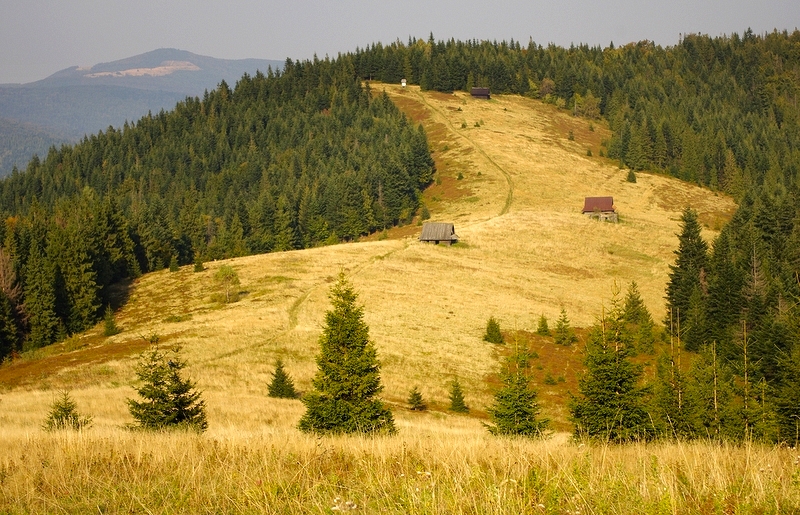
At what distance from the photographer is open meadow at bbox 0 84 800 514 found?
593cm

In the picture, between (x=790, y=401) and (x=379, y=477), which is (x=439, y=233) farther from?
(x=379, y=477)

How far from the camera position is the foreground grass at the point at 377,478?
214 inches

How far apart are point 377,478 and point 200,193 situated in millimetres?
159951

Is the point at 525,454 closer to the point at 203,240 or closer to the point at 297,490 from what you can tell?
the point at 297,490

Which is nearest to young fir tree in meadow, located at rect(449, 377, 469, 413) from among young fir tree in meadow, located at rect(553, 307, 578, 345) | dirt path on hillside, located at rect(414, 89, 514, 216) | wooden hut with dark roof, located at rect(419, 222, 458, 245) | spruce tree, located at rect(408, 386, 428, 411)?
spruce tree, located at rect(408, 386, 428, 411)

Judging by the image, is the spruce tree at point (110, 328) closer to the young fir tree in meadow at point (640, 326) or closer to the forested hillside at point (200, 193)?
the forested hillside at point (200, 193)

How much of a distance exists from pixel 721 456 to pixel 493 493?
11.8 ft

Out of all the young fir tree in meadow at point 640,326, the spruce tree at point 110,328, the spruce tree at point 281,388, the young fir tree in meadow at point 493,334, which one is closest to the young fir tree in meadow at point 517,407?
the spruce tree at point 281,388

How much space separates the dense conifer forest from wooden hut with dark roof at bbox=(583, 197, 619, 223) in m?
20.0

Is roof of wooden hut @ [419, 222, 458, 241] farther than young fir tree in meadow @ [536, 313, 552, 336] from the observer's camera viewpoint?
Yes

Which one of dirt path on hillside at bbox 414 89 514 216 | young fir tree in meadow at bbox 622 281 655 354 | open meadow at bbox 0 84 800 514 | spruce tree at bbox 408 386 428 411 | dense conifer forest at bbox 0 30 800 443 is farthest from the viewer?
dirt path on hillside at bbox 414 89 514 216

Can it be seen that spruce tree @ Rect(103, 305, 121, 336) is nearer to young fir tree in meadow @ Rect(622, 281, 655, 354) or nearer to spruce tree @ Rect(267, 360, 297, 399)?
spruce tree @ Rect(267, 360, 297, 399)

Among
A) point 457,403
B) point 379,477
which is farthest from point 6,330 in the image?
point 379,477

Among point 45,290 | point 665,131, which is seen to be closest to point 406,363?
point 45,290
